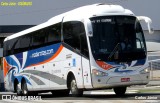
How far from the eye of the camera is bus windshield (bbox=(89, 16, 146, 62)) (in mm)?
17031

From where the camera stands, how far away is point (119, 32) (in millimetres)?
17438

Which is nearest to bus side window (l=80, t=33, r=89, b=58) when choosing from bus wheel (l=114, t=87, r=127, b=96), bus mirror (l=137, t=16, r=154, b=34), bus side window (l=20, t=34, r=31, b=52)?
bus mirror (l=137, t=16, r=154, b=34)

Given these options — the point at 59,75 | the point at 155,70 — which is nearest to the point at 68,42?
the point at 59,75

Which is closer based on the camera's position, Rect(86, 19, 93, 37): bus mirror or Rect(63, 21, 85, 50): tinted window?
Rect(86, 19, 93, 37): bus mirror

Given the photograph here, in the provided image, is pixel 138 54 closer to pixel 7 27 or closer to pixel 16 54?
pixel 16 54

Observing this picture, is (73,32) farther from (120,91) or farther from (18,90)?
(18,90)

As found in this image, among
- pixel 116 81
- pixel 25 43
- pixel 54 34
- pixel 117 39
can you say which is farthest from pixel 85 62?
pixel 25 43

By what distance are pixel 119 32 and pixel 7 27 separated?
4690 cm

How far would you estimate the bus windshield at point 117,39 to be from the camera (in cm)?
1703

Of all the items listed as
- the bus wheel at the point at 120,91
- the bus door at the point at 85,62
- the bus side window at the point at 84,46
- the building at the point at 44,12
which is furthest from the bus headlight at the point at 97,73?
the building at the point at 44,12

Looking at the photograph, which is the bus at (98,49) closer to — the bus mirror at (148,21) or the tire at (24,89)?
the bus mirror at (148,21)

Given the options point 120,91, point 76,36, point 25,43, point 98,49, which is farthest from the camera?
point 25,43

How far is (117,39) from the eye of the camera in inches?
679

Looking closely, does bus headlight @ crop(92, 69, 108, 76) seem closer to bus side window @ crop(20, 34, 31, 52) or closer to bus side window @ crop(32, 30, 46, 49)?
bus side window @ crop(32, 30, 46, 49)
